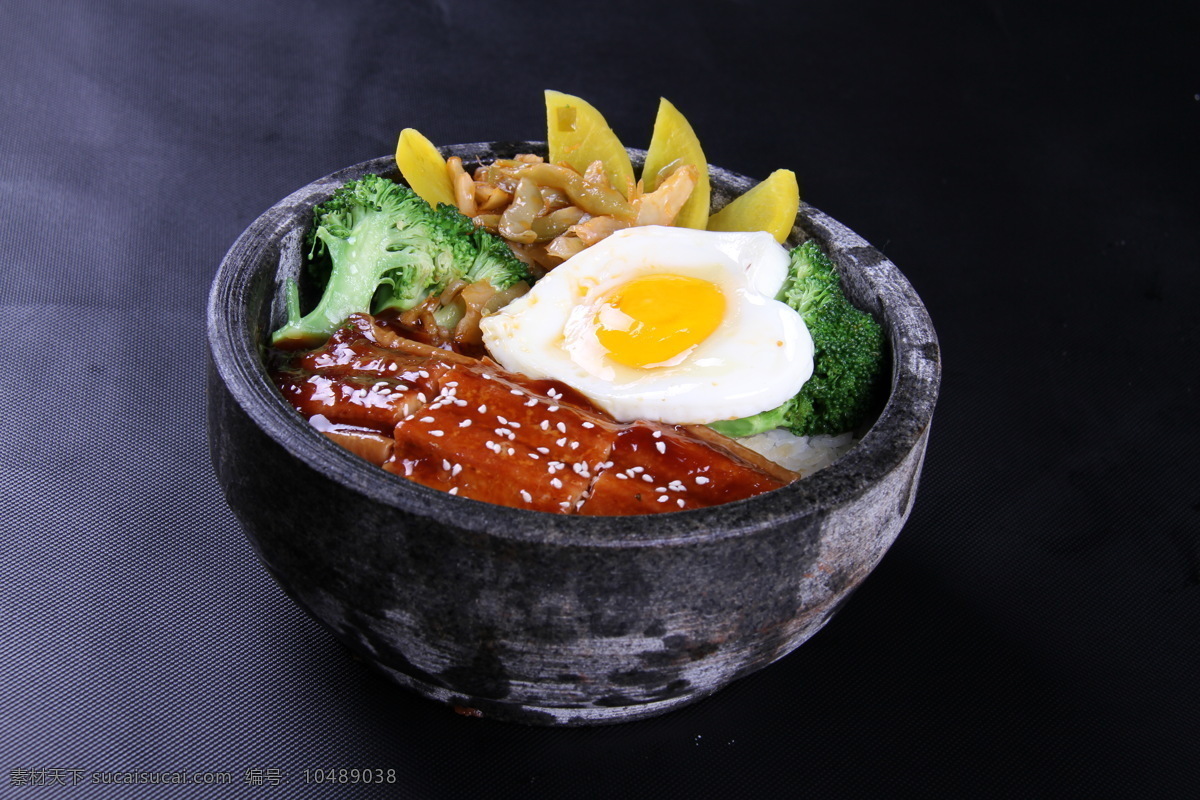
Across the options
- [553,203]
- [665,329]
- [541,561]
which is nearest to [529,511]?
[541,561]

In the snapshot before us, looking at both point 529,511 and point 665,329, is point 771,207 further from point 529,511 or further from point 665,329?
point 529,511

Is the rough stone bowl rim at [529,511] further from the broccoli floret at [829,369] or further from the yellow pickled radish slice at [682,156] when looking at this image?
the yellow pickled radish slice at [682,156]

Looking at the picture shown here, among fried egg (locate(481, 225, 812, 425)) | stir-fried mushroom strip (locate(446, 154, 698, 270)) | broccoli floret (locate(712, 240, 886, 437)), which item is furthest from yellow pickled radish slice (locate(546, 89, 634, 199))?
broccoli floret (locate(712, 240, 886, 437))

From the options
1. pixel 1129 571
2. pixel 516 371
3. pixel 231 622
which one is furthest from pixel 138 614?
pixel 1129 571

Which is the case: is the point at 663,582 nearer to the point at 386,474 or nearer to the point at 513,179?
the point at 386,474

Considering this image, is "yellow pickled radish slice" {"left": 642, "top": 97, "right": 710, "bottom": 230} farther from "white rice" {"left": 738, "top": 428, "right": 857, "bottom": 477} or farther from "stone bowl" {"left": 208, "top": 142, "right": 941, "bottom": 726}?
"stone bowl" {"left": 208, "top": 142, "right": 941, "bottom": 726}

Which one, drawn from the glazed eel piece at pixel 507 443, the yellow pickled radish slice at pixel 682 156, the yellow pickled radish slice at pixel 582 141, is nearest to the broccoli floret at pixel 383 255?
the glazed eel piece at pixel 507 443

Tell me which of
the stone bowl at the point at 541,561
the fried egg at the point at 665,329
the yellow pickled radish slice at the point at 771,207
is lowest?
the stone bowl at the point at 541,561
